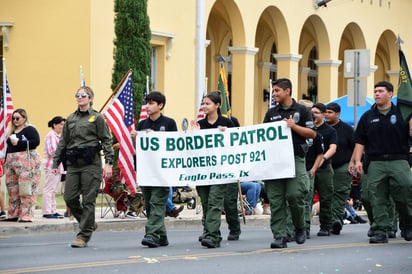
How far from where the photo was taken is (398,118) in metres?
13.8

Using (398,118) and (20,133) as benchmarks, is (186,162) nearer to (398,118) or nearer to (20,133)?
(398,118)

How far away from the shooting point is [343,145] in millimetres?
16078

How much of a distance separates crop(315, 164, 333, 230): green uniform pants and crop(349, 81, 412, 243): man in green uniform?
1.57 metres

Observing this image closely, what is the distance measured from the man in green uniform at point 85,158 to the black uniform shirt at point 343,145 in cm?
407

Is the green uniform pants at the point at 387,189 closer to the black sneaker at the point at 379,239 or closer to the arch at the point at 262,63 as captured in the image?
the black sneaker at the point at 379,239

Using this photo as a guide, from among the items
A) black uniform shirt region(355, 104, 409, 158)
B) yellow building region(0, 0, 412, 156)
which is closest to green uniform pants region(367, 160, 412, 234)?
black uniform shirt region(355, 104, 409, 158)

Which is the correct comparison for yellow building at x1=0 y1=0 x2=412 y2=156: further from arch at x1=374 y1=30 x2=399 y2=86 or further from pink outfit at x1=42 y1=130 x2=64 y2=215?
pink outfit at x1=42 y1=130 x2=64 y2=215

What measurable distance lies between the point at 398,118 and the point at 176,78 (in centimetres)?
1459

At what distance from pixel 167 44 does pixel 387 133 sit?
1431 cm

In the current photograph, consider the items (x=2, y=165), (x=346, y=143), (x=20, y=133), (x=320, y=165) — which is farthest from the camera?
(x=2, y=165)

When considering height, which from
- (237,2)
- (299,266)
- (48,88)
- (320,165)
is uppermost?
(237,2)

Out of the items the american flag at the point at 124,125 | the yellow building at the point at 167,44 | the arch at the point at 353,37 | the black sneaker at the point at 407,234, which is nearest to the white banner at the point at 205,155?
the black sneaker at the point at 407,234

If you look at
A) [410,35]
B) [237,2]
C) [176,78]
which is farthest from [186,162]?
[410,35]

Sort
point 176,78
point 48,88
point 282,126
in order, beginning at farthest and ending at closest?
1. point 176,78
2. point 48,88
3. point 282,126
